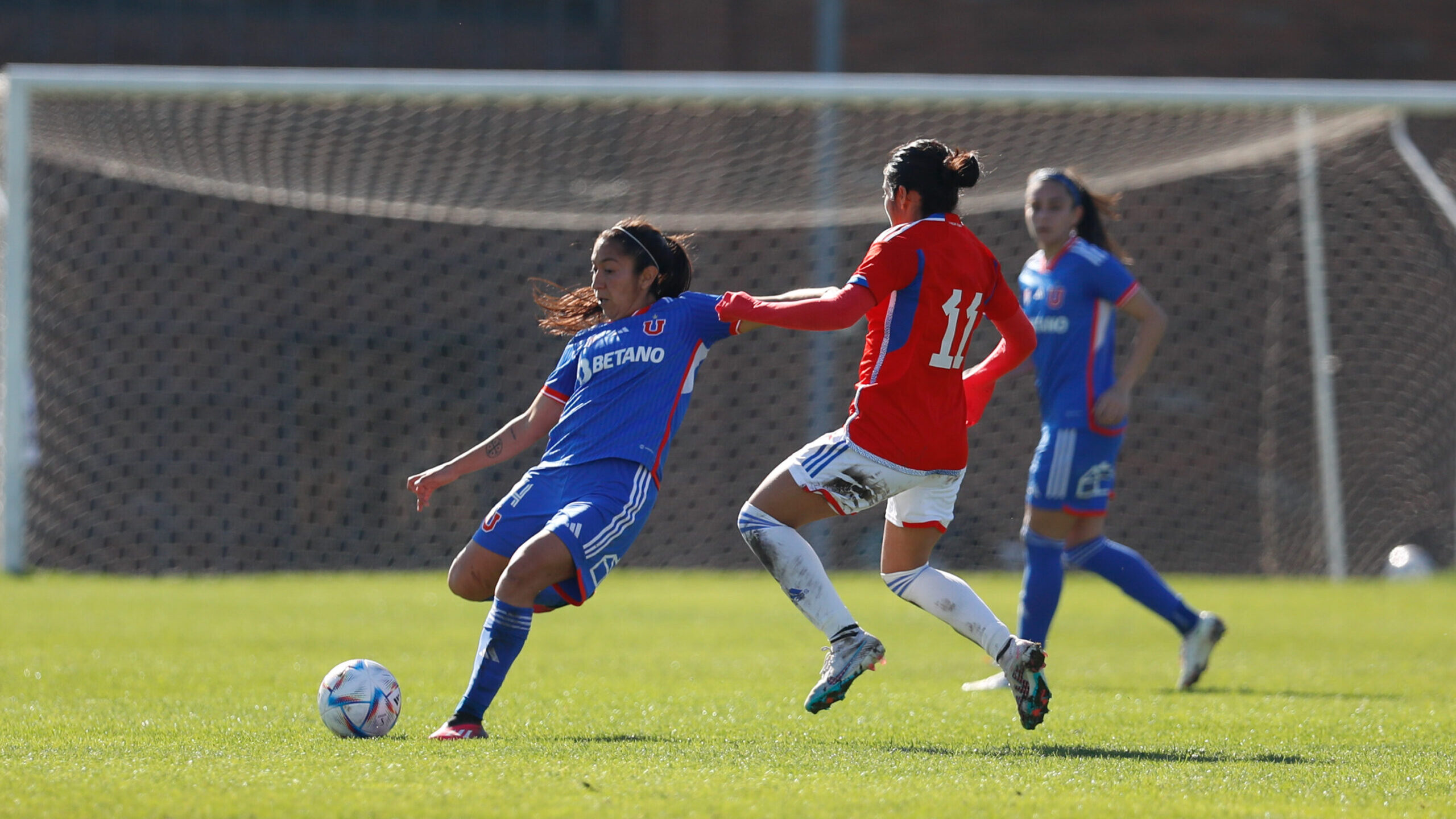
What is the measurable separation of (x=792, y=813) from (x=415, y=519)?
430 inches

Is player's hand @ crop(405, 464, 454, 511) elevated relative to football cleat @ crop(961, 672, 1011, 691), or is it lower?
elevated

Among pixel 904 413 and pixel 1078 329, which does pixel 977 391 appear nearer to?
pixel 904 413

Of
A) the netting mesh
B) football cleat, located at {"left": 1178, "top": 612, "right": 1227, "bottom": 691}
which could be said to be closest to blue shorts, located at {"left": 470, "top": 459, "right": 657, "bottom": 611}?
football cleat, located at {"left": 1178, "top": 612, "right": 1227, "bottom": 691}

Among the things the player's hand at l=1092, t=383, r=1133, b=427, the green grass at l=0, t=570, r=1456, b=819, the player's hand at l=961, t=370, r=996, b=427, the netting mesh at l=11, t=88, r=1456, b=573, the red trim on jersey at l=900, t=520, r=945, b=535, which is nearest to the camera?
the green grass at l=0, t=570, r=1456, b=819

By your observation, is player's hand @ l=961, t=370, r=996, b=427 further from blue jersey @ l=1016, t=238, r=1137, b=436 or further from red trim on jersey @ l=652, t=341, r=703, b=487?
blue jersey @ l=1016, t=238, r=1137, b=436

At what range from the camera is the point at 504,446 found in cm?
468

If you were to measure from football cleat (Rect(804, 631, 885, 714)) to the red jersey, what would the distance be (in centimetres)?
56

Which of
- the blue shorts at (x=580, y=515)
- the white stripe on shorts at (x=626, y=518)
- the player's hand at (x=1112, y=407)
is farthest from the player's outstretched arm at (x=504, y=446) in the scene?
the player's hand at (x=1112, y=407)

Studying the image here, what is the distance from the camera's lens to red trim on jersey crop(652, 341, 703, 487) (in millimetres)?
4574

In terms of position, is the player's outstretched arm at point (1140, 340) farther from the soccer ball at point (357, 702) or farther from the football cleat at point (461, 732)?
the soccer ball at point (357, 702)

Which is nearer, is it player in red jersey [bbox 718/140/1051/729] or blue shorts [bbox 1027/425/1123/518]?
player in red jersey [bbox 718/140/1051/729]

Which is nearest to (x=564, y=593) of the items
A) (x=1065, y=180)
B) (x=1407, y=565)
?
(x=1065, y=180)

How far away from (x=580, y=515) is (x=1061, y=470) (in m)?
2.42

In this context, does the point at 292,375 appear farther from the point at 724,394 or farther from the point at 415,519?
the point at 724,394
